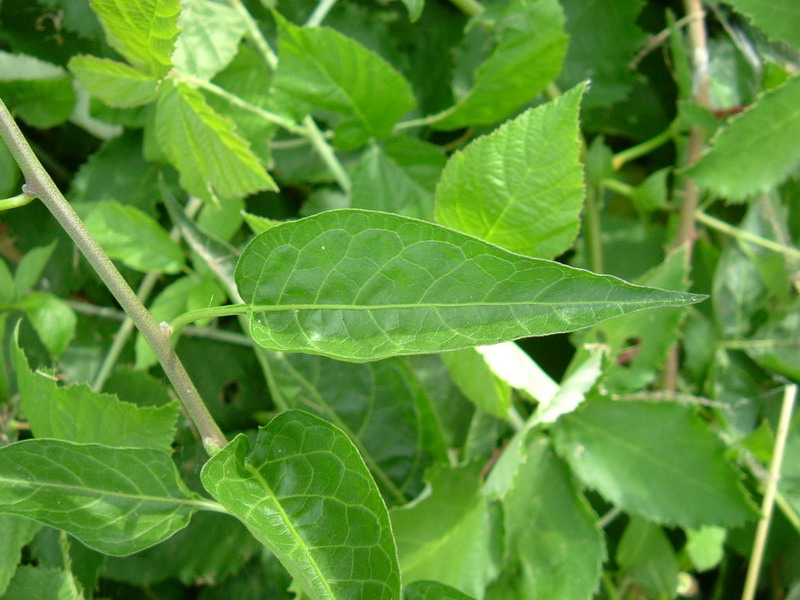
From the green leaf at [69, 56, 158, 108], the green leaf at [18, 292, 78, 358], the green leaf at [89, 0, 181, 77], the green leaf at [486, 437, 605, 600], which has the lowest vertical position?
the green leaf at [486, 437, 605, 600]

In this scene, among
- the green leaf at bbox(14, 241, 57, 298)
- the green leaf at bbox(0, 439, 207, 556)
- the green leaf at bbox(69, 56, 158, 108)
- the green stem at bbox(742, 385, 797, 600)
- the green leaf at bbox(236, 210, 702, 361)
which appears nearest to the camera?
the green leaf at bbox(236, 210, 702, 361)

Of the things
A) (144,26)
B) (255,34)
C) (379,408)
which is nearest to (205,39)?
(255,34)

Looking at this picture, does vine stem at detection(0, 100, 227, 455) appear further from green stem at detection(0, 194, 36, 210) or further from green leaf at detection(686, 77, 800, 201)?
green leaf at detection(686, 77, 800, 201)

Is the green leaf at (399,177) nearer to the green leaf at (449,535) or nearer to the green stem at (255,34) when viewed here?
the green stem at (255,34)

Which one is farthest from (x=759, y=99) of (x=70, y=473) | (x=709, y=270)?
(x=70, y=473)

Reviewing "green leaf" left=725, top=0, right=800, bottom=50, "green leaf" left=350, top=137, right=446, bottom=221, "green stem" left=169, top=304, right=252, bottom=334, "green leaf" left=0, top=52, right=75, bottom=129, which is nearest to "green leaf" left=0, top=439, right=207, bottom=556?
"green stem" left=169, top=304, right=252, bottom=334

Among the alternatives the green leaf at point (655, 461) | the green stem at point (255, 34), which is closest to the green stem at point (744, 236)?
the green leaf at point (655, 461)
